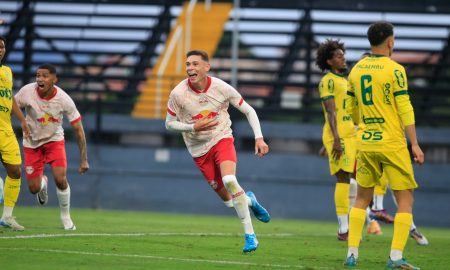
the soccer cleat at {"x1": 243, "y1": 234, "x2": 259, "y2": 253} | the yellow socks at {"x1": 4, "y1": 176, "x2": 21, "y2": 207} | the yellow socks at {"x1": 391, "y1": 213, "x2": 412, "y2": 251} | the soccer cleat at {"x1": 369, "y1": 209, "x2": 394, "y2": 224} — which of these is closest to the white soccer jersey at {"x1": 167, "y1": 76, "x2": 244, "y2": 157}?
the soccer cleat at {"x1": 243, "y1": 234, "x2": 259, "y2": 253}

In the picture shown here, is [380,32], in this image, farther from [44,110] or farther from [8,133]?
[44,110]

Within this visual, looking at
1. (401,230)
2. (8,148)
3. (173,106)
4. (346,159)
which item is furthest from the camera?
(346,159)

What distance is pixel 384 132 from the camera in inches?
339

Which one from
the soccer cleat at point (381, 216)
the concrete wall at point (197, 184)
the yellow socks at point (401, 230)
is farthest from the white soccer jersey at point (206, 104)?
the concrete wall at point (197, 184)

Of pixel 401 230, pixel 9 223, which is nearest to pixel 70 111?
pixel 9 223

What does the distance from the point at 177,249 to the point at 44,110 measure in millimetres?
3429

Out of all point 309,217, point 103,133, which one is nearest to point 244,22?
point 103,133

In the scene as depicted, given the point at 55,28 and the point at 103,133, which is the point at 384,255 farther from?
the point at 55,28

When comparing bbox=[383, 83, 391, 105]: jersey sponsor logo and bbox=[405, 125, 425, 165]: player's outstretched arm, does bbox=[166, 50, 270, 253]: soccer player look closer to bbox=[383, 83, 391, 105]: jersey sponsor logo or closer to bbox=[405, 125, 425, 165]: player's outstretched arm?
bbox=[383, 83, 391, 105]: jersey sponsor logo

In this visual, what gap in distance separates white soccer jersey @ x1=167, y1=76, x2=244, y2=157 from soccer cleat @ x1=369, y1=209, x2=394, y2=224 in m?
3.95

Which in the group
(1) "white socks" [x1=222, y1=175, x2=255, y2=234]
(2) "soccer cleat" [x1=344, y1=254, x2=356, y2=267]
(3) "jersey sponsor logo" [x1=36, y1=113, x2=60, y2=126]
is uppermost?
(3) "jersey sponsor logo" [x1=36, y1=113, x2=60, y2=126]

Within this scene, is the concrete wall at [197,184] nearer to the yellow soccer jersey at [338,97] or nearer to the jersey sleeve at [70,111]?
the yellow soccer jersey at [338,97]

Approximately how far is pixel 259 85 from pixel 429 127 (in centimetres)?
430

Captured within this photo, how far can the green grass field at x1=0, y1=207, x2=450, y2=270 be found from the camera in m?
8.41
